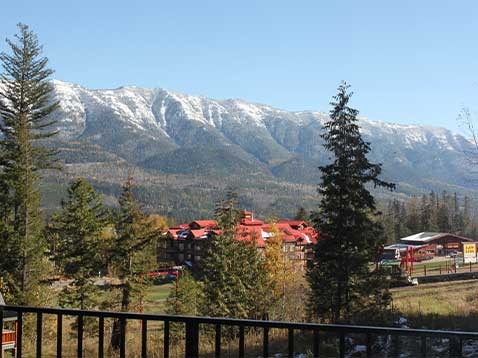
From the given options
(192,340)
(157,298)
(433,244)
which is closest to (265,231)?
(157,298)

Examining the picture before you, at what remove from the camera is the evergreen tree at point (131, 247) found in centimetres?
3019

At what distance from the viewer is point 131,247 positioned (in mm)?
30406

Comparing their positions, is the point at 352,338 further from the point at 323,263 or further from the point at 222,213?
the point at 222,213

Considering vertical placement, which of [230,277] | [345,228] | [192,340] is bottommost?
[230,277]

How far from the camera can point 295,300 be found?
123ft

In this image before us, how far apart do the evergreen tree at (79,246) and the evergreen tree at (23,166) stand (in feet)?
5.35

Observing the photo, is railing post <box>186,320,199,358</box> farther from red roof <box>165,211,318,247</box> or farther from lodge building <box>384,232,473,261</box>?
lodge building <box>384,232,473,261</box>

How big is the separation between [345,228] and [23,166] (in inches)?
711

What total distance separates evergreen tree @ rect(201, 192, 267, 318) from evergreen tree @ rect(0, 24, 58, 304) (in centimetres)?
928

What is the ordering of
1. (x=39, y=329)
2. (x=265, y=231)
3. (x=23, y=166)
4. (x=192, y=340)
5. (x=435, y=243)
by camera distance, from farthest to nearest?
(x=435, y=243)
(x=265, y=231)
(x=23, y=166)
(x=39, y=329)
(x=192, y=340)

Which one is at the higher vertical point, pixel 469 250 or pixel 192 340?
pixel 192 340

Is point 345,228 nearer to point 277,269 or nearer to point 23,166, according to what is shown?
point 23,166

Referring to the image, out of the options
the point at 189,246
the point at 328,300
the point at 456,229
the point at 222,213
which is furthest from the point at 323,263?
the point at 456,229

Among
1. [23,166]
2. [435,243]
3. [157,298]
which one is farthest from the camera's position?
[435,243]
